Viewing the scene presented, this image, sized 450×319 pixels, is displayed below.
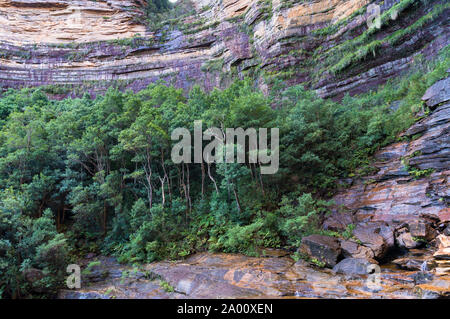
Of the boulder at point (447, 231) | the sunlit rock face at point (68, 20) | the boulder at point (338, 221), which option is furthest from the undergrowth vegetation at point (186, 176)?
the sunlit rock face at point (68, 20)

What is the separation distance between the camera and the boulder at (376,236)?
827cm

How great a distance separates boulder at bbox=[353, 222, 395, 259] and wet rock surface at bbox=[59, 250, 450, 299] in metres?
0.61

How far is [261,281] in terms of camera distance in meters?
7.43

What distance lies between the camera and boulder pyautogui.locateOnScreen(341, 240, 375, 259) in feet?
26.6

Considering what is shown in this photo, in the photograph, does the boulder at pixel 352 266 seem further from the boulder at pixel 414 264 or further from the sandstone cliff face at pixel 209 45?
the sandstone cliff face at pixel 209 45

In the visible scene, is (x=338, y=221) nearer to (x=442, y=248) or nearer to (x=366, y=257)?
(x=366, y=257)

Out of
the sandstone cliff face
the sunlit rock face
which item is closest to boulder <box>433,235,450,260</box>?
the sandstone cliff face

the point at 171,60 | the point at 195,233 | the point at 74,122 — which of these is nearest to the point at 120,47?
the point at 171,60

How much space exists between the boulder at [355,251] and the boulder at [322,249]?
29 centimetres

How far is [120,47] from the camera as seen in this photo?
31.9 meters

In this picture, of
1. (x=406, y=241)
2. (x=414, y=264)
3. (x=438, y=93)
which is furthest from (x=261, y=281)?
(x=438, y=93)

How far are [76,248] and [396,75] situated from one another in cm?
2333

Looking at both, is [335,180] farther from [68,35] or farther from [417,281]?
[68,35]

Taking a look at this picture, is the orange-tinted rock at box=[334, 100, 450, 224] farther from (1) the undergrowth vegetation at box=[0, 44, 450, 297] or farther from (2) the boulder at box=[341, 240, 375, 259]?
(2) the boulder at box=[341, 240, 375, 259]
